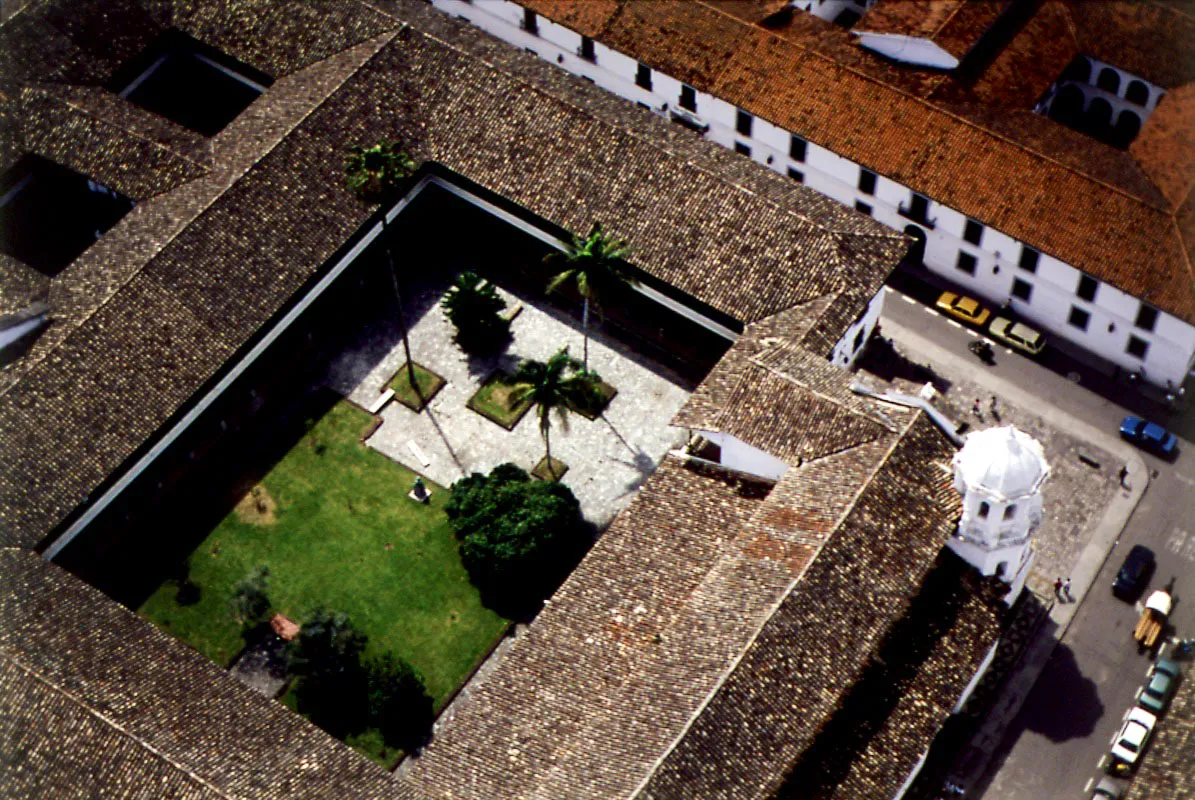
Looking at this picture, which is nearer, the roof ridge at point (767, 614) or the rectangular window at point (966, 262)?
the roof ridge at point (767, 614)

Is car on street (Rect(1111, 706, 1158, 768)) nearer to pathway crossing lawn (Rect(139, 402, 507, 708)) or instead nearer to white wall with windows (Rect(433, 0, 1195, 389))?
white wall with windows (Rect(433, 0, 1195, 389))

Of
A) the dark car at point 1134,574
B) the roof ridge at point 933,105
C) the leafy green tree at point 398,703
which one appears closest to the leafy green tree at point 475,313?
the roof ridge at point 933,105

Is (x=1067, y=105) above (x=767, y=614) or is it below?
above

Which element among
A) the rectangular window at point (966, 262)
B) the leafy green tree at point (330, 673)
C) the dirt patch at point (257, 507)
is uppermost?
the rectangular window at point (966, 262)

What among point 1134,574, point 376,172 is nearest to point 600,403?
point 376,172

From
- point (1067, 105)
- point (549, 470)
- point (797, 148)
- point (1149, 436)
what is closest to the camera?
point (549, 470)

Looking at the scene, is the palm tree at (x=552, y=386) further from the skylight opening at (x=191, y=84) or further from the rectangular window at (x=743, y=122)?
the skylight opening at (x=191, y=84)

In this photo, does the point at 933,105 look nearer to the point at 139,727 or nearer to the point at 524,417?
the point at 524,417

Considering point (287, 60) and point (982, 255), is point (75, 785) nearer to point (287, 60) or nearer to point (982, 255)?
point (287, 60)
